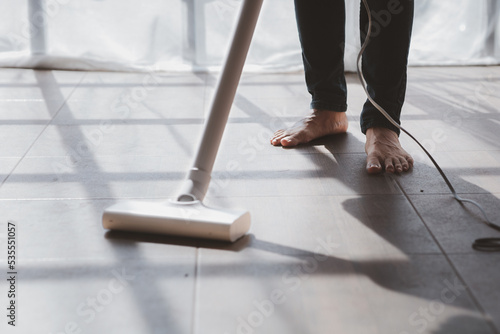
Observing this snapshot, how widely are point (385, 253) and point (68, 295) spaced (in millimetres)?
554

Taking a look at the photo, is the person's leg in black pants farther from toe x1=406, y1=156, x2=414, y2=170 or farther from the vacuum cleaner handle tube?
the vacuum cleaner handle tube

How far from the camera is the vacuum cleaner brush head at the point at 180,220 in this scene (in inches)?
48.5

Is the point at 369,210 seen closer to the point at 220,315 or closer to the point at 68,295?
the point at 220,315

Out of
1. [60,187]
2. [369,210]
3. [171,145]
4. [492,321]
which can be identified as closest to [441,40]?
[171,145]

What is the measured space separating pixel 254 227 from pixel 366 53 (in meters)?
0.68

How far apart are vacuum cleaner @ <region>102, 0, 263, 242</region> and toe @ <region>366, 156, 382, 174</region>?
423 mm

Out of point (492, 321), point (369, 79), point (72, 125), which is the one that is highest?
point (369, 79)

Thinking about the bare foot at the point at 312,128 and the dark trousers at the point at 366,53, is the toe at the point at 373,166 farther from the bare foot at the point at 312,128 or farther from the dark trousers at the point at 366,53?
the bare foot at the point at 312,128

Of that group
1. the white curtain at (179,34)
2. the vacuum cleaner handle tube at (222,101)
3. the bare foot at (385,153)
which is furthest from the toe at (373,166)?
the white curtain at (179,34)

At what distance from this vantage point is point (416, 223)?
4.40 feet

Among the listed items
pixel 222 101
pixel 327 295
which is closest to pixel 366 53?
pixel 222 101

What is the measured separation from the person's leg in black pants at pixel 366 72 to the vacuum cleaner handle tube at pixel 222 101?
0.40 meters

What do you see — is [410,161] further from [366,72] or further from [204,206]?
[204,206]

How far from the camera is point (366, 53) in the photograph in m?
1.77
